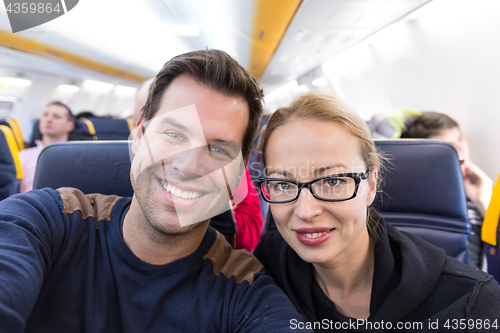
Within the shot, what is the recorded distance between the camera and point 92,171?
1.47 meters

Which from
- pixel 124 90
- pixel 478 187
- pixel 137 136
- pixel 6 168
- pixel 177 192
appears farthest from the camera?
pixel 124 90

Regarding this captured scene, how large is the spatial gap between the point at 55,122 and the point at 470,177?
16.3ft

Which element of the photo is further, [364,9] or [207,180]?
[364,9]

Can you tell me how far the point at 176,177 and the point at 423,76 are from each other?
4.92m

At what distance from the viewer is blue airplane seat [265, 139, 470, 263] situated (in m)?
1.46

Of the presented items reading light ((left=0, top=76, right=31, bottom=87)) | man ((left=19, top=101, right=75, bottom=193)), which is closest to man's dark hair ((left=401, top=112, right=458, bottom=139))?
man ((left=19, top=101, right=75, bottom=193))

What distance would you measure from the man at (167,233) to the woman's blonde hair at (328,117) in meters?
0.14

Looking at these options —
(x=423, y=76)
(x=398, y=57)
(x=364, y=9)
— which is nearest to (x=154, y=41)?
(x=364, y=9)

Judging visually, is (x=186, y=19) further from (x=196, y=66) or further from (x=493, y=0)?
(x=196, y=66)

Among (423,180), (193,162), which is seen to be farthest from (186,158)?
(423,180)

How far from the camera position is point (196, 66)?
1.20 meters

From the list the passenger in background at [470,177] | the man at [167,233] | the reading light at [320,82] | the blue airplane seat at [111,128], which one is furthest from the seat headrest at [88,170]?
the reading light at [320,82]

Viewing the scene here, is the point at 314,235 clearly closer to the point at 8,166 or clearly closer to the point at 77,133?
the point at 8,166

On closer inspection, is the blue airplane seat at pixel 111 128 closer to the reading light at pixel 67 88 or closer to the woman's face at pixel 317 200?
the reading light at pixel 67 88
